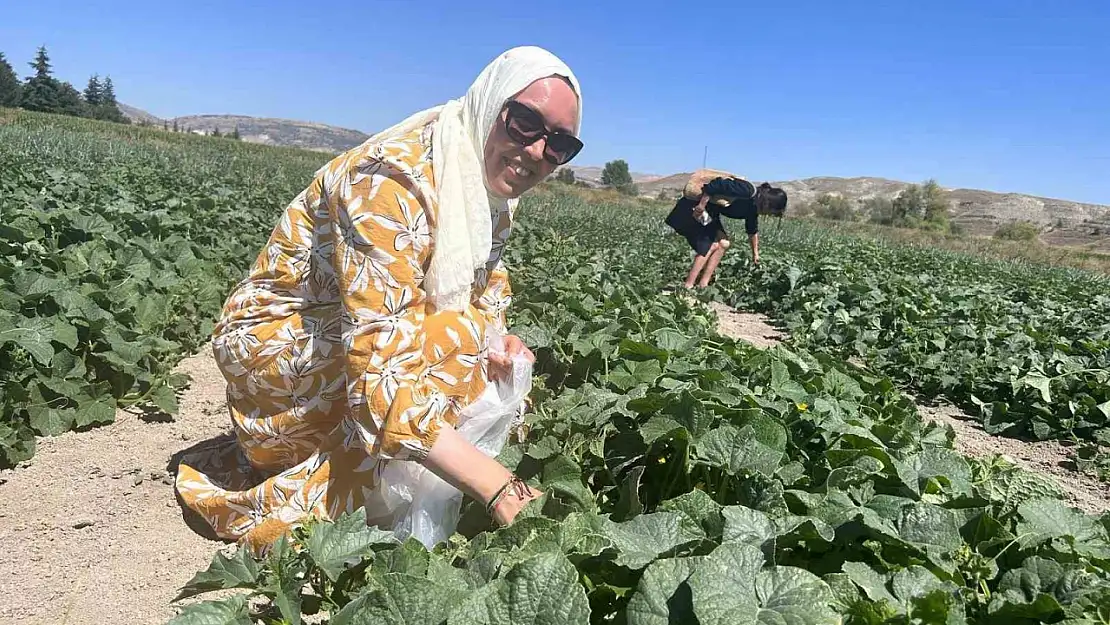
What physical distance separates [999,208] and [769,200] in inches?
3287

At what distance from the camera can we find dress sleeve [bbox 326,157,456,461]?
181 centimetres

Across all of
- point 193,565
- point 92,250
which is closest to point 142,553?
point 193,565

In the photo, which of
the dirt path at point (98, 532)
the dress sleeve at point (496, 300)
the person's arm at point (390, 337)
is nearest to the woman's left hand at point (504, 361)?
the dress sleeve at point (496, 300)

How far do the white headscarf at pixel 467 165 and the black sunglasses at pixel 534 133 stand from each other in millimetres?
39

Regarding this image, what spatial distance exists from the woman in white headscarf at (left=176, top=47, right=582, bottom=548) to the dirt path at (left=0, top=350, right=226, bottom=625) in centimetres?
18

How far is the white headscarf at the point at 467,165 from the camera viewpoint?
205cm

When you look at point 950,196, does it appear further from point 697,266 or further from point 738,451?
point 738,451

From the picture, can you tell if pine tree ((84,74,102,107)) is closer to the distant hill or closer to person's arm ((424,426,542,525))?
the distant hill

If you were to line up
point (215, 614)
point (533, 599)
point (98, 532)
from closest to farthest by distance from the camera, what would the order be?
point (533, 599), point (215, 614), point (98, 532)

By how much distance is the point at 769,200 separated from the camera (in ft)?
31.7

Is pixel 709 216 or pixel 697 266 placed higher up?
pixel 709 216

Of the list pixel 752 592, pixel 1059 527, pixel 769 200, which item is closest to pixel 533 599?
pixel 752 592

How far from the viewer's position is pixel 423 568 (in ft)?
4.11

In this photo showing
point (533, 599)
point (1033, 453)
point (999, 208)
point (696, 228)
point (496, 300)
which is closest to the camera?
point (533, 599)
